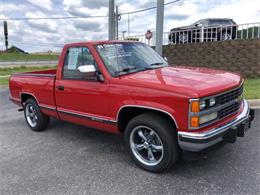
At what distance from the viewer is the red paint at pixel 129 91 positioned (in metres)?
3.23

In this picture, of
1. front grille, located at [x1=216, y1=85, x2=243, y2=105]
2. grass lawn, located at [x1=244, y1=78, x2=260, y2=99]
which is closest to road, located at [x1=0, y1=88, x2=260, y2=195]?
front grille, located at [x1=216, y1=85, x2=243, y2=105]

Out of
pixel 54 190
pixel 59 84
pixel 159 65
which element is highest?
pixel 159 65

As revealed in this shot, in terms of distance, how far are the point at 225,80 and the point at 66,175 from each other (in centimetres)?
256

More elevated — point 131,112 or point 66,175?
point 131,112

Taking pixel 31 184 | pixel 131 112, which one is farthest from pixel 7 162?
pixel 131 112

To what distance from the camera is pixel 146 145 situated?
3.80 metres

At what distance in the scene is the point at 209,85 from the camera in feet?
11.0

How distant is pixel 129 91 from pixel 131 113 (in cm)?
47

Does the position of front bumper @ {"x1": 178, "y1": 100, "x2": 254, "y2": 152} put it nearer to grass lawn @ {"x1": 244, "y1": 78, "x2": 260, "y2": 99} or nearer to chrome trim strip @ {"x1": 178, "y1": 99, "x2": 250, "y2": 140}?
chrome trim strip @ {"x1": 178, "y1": 99, "x2": 250, "y2": 140}

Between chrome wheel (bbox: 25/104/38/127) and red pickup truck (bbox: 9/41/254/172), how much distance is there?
0.86 metres

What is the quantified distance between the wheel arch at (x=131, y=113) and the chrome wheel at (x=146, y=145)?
26 centimetres

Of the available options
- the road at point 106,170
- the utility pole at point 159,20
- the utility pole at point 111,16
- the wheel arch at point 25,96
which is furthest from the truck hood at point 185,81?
the utility pole at point 111,16

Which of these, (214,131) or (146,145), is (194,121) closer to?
(214,131)

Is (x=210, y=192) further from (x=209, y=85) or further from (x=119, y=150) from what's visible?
(x=119, y=150)
